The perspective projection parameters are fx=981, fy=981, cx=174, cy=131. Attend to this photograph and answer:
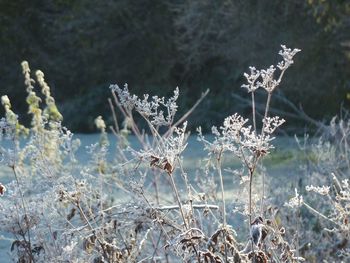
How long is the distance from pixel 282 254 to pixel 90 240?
907 millimetres

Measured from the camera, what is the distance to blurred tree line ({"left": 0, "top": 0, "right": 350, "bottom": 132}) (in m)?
18.5

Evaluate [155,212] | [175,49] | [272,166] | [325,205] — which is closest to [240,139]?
[155,212]

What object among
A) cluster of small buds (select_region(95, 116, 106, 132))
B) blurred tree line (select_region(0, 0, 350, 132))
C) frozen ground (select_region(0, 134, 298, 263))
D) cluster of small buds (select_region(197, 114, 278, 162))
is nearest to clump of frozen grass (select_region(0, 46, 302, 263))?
cluster of small buds (select_region(197, 114, 278, 162))

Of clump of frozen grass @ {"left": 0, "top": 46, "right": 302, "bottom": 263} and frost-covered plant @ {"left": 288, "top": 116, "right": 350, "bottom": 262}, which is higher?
clump of frozen grass @ {"left": 0, "top": 46, "right": 302, "bottom": 263}

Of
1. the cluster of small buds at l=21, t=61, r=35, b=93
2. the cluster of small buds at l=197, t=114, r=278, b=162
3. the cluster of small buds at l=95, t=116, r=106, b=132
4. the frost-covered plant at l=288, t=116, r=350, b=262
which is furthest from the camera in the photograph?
the cluster of small buds at l=95, t=116, r=106, b=132

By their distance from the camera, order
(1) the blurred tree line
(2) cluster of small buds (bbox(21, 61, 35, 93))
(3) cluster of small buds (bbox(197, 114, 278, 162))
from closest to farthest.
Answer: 1. (3) cluster of small buds (bbox(197, 114, 278, 162))
2. (2) cluster of small buds (bbox(21, 61, 35, 93))
3. (1) the blurred tree line

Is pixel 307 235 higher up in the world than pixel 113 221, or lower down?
lower down

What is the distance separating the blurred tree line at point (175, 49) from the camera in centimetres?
1855

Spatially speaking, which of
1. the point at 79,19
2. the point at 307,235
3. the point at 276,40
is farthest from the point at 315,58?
the point at 307,235

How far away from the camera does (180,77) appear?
2345cm

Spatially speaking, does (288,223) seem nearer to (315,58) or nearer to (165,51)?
(315,58)

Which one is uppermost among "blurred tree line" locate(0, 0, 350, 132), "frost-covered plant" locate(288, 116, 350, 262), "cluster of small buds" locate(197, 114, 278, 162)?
"cluster of small buds" locate(197, 114, 278, 162)

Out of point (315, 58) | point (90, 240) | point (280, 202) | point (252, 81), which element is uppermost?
point (252, 81)

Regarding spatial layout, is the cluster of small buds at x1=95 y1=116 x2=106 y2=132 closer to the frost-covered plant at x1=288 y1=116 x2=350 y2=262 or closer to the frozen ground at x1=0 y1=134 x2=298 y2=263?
the frozen ground at x1=0 y1=134 x2=298 y2=263
